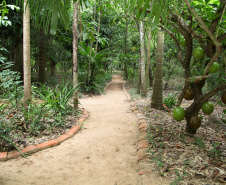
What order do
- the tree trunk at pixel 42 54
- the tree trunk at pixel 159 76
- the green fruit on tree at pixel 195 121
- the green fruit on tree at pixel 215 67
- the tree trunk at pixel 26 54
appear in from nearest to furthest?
the green fruit on tree at pixel 215 67 < the green fruit on tree at pixel 195 121 < the tree trunk at pixel 26 54 < the tree trunk at pixel 159 76 < the tree trunk at pixel 42 54

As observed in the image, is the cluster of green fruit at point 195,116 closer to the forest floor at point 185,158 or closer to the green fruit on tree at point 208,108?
the green fruit on tree at point 208,108

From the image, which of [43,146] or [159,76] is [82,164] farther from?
[159,76]

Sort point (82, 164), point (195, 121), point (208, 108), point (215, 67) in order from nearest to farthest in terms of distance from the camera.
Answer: point (215, 67)
point (208, 108)
point (82, 164)
point (195, 121)

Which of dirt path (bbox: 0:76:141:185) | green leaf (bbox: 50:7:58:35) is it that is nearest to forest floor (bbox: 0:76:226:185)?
dirt path (bbox: 0:76:141:185)

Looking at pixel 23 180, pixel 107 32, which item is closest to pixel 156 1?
pixel 23 180

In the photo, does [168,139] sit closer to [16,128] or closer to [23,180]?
[23,180]

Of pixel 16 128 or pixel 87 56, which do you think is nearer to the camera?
pixel 16 128

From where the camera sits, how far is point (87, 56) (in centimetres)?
907

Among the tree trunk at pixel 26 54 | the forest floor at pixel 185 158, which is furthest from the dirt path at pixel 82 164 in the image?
the tree trunk at pixel 26 54

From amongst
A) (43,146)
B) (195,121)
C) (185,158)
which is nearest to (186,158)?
(185,158)

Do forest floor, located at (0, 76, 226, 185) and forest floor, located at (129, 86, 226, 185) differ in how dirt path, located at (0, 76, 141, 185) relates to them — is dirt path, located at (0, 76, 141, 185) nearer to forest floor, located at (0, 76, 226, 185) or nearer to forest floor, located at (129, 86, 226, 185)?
forest floor, located at (0, 76, 226, 185)

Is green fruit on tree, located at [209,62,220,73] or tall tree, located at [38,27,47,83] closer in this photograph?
green fruit on tree, located at [209,62,220,73]

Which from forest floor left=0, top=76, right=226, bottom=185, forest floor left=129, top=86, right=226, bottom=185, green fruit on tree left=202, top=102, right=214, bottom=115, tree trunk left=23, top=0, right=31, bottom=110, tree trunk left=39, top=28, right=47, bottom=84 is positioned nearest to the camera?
forest floor left=129, top=86, right=226, bottom=185

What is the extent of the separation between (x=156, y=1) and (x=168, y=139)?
8.08 feet
